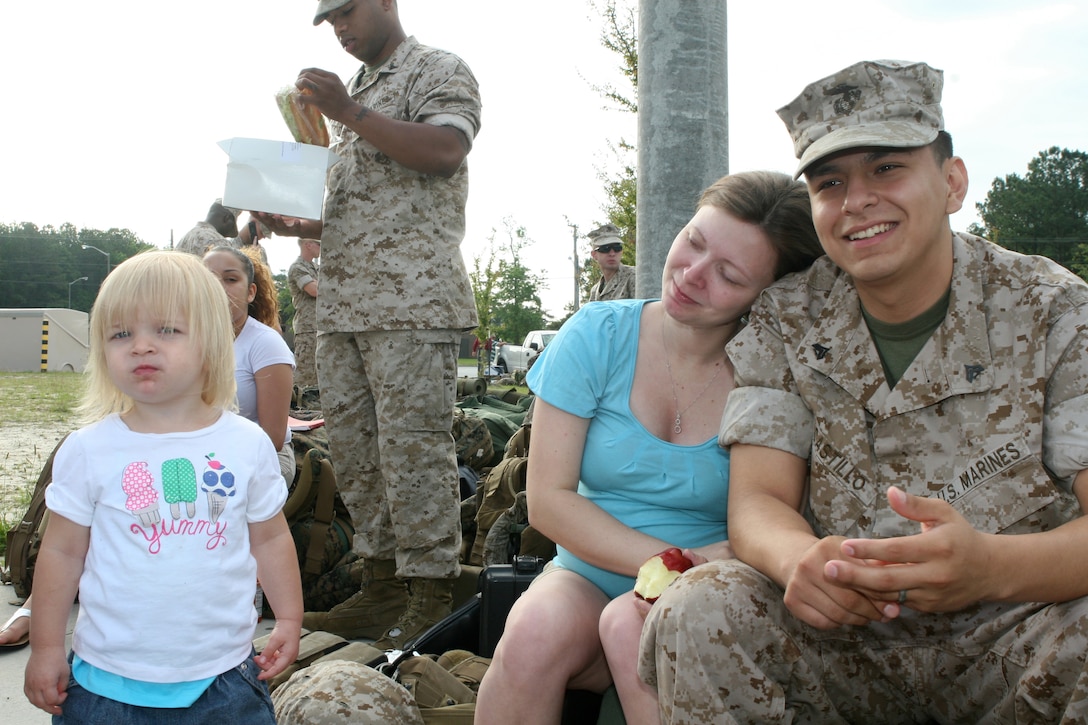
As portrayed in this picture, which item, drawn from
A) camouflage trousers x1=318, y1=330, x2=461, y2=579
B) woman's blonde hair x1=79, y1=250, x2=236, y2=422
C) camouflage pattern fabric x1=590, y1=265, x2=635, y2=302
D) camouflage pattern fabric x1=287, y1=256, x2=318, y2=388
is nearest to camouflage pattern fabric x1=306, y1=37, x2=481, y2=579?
camouflage trousers x1=318, y1=330, x2=461, y2=579

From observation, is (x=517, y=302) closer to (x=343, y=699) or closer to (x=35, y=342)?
(x=35, y=342)

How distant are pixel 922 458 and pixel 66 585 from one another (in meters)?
1.62

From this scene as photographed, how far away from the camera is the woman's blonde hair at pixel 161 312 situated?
1.74 metres

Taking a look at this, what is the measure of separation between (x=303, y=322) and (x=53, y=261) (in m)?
73.5

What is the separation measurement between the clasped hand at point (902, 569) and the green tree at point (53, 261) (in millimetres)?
73690

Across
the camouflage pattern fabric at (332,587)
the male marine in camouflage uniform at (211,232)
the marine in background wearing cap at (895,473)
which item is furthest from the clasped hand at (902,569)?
the male marine in camouflage uniform at (211,232)

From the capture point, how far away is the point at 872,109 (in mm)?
1713

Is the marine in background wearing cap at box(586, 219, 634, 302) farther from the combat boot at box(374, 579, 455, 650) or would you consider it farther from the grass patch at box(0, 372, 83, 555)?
the combat boot at box(374, 579, 455, 650)

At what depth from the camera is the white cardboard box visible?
3.16m

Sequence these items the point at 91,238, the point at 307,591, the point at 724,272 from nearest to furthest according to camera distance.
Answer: the point at 724,272 → the point at 307,591 → the point at 91,238

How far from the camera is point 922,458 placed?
1701 mm

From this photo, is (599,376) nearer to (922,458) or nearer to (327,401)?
(922,458)

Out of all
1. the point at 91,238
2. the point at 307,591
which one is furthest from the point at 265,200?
the point at 91,238

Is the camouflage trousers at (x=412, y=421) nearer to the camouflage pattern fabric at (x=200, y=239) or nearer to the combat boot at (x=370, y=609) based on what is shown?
the combat boot at (x=370, y=609)
